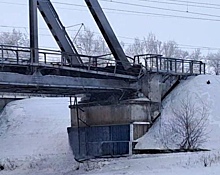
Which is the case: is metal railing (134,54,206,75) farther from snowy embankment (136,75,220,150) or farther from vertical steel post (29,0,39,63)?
vertical steel post (29,0,39,63)

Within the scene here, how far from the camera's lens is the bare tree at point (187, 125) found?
28.4 m

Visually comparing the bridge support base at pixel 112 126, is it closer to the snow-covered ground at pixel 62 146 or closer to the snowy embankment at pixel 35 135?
the snow-covered ground at pixel 62 146

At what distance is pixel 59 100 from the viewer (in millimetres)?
63625

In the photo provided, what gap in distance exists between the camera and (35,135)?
167ft

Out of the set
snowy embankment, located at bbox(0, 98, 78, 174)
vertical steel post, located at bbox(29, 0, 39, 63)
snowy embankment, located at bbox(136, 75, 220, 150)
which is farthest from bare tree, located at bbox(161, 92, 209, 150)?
vertical steel post, located at bbox(29, 0, 39, 63)

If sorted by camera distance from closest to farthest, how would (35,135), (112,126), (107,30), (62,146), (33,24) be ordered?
1. (33,24)
2. (112,126)
3. (107,30)
4. (62,146)
5. (35,135)

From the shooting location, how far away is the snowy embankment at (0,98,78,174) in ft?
118

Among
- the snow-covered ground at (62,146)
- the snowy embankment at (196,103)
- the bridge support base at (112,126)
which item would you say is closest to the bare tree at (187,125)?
the snowy embankment at (196,103)

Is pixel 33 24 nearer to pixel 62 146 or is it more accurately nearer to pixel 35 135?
pixel 62 146

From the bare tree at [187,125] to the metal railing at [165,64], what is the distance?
2618mm

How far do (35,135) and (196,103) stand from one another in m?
23.4

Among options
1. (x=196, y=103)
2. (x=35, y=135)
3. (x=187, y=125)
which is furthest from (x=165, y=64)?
(x=35, y=135)

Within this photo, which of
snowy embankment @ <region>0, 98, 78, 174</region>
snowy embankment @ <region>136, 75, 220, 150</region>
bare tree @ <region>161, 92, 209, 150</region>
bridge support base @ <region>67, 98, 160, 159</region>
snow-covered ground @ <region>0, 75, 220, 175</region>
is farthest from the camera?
snowy embankment @ <region>0, 98, 78, 174</region>

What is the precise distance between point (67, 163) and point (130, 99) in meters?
5.93
